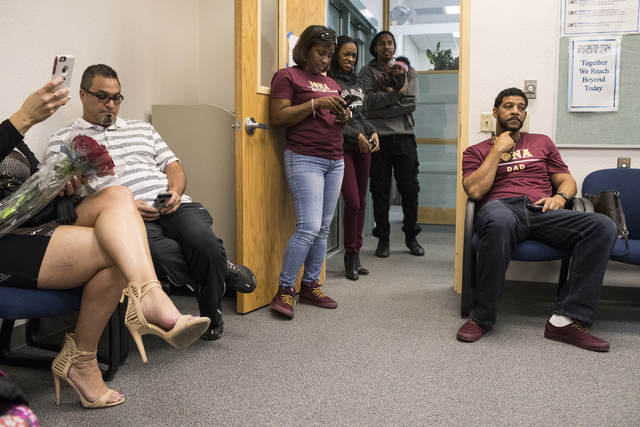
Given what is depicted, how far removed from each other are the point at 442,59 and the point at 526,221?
3.42 m

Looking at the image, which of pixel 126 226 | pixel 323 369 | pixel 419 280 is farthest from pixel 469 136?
pixel 126 226

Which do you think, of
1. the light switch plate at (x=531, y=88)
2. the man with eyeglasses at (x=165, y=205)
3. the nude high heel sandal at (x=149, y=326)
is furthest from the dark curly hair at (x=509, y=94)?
the nude high heel sandal at (x=149, y=326)

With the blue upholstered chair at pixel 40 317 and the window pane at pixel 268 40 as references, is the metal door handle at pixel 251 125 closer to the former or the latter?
the window pane at pixel 268 40

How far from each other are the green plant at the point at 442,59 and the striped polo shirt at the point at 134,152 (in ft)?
12.4

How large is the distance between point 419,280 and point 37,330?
2136mm

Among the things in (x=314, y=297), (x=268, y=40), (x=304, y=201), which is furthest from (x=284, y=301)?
(x=268, y=40)

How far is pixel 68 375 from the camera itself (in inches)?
63.2

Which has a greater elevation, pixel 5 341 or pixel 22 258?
pixel 22 258

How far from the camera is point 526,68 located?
2865 mm

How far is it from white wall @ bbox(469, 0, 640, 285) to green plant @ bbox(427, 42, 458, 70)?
2511 millimetres

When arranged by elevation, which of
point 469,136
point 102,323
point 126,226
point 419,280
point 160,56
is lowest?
point 419,280

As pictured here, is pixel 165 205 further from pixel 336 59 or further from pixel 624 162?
pixel 624 162

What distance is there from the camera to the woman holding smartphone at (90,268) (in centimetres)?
141

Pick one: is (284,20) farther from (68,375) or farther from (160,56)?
(68,375)
